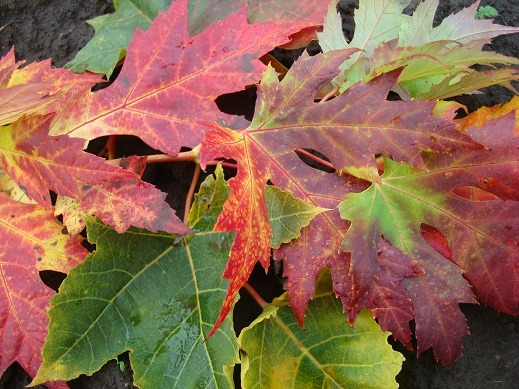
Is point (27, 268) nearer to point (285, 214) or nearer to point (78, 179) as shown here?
point (78, 179)

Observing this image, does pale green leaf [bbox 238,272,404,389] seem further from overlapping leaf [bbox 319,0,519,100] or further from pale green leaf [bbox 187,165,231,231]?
overlapping leaf [bbox 319,0,519,100]

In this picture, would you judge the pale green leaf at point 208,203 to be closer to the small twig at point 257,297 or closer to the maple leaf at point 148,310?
the maple leaf at point 148,310

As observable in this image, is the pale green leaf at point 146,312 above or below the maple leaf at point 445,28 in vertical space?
below

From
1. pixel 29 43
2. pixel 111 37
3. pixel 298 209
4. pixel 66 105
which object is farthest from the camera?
pixel 29 43

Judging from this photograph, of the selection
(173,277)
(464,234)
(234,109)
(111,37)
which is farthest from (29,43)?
(464,234)

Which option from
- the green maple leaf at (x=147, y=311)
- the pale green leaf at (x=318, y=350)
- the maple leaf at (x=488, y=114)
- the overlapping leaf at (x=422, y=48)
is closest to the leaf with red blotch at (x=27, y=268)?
the green maple leaf at (x=147, y=311)

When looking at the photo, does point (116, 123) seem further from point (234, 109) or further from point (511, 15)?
point (511, 15)
